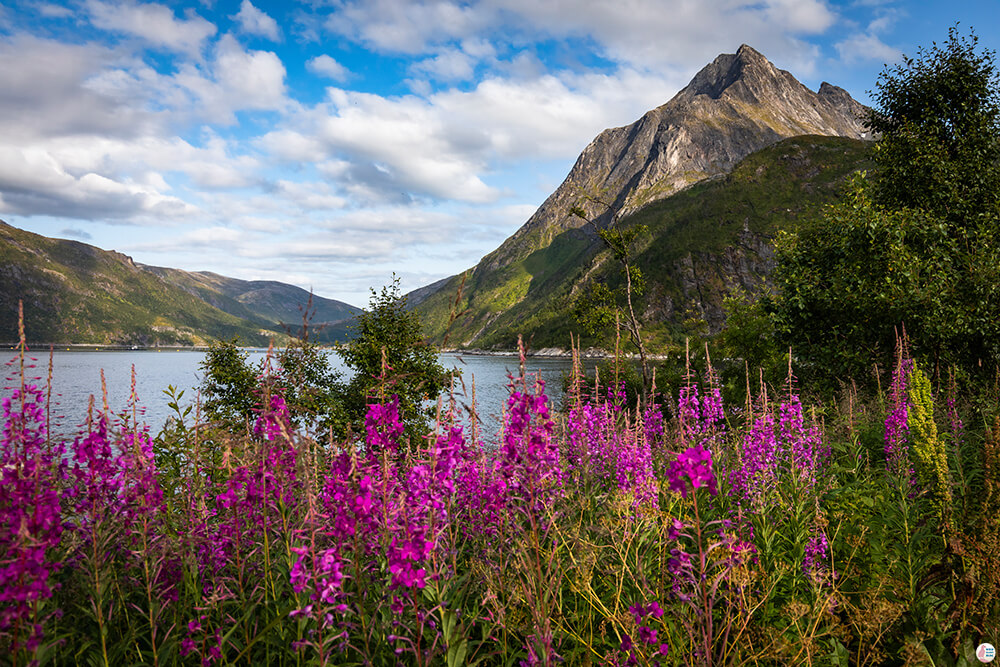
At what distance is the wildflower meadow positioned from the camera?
2.83 m

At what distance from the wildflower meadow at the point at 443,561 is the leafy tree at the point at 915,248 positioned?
41.6 ft

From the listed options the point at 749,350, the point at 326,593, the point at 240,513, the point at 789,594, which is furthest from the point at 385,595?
the point at 749,350

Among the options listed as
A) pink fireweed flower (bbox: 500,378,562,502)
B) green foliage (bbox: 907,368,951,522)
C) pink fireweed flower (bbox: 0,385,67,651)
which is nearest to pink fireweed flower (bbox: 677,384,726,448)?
green foliage (bbox: 907,368,951,522)

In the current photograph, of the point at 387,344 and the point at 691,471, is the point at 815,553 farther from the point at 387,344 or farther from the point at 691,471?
the point at 387,344

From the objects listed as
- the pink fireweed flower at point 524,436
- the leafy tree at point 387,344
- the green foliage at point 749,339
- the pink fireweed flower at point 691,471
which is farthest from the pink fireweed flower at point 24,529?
the green foliage at point 749,339

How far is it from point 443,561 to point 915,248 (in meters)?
19.2

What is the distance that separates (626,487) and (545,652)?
2242 mm

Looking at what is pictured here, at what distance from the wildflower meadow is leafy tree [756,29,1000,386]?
12690 millimetres

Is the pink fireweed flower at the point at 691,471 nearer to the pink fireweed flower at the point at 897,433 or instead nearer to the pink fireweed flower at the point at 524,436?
the pink fireweed flower at the point at 524,436

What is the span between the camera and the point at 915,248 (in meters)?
16.1

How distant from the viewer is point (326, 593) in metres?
2.41

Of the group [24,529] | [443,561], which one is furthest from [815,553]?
[24,529]

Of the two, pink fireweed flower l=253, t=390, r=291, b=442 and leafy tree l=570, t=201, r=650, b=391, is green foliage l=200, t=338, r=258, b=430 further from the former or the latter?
pink fireweed flower l=253, t=390, r=291, b=442

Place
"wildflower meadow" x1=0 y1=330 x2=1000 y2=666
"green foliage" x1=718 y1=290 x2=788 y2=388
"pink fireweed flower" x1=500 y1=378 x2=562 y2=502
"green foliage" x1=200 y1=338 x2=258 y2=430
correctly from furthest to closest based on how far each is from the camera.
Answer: "green foliage" x1=200 y1=338 x2=258 y2=430 → "green foliage" x1=718 y1=290 x2=788 y2=388 → "pink fireweed flower" x1=500 y1=378 x2=562 y2=502 → "wildflower meadow" x1=0 y1=330 x2=1000 y2=666
